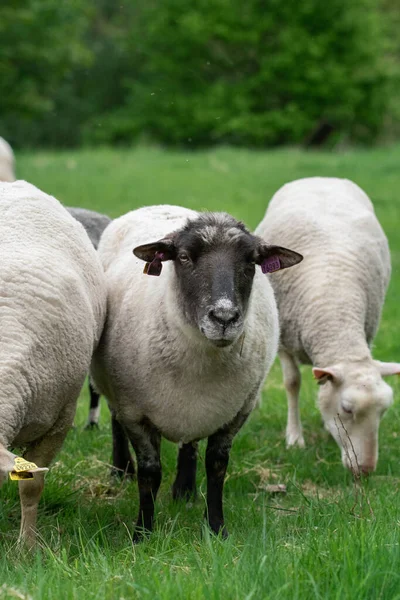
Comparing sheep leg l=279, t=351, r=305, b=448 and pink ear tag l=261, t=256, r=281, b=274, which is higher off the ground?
pink ear tag l=261, t=256, r=281, b=274

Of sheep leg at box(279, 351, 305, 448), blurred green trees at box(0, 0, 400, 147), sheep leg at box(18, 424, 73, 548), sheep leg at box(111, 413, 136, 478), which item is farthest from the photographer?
blurred green trees at box(0, 0, 400, 147)

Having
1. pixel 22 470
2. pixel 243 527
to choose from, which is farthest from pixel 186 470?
pixel 22 470

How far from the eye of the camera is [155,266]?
4.14 metres

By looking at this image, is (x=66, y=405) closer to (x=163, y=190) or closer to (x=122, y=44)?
(x=163, y=190)

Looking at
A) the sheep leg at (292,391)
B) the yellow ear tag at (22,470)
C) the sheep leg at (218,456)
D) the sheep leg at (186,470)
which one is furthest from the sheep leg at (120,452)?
the yellow ear tag at (22,470)

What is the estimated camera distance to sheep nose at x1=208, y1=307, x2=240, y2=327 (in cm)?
364

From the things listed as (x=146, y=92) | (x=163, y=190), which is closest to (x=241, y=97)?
(x=146, y=92)

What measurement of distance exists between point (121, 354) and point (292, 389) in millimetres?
2335

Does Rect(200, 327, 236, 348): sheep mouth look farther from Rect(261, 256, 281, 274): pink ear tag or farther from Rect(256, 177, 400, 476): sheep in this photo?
Rect(256, 177, 400, 476): sheep

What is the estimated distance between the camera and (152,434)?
14.4 feet

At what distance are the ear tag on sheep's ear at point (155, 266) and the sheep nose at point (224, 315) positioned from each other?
1.77ft

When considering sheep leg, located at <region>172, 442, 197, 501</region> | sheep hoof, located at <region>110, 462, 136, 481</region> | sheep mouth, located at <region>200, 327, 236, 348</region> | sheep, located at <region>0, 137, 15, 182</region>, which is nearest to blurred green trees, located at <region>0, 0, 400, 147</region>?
sheep, located at <region>0, 137, 15, 182</region>

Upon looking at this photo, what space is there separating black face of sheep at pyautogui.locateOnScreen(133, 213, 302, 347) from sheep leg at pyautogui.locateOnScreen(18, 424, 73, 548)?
86cm

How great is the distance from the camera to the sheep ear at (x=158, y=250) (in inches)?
159
